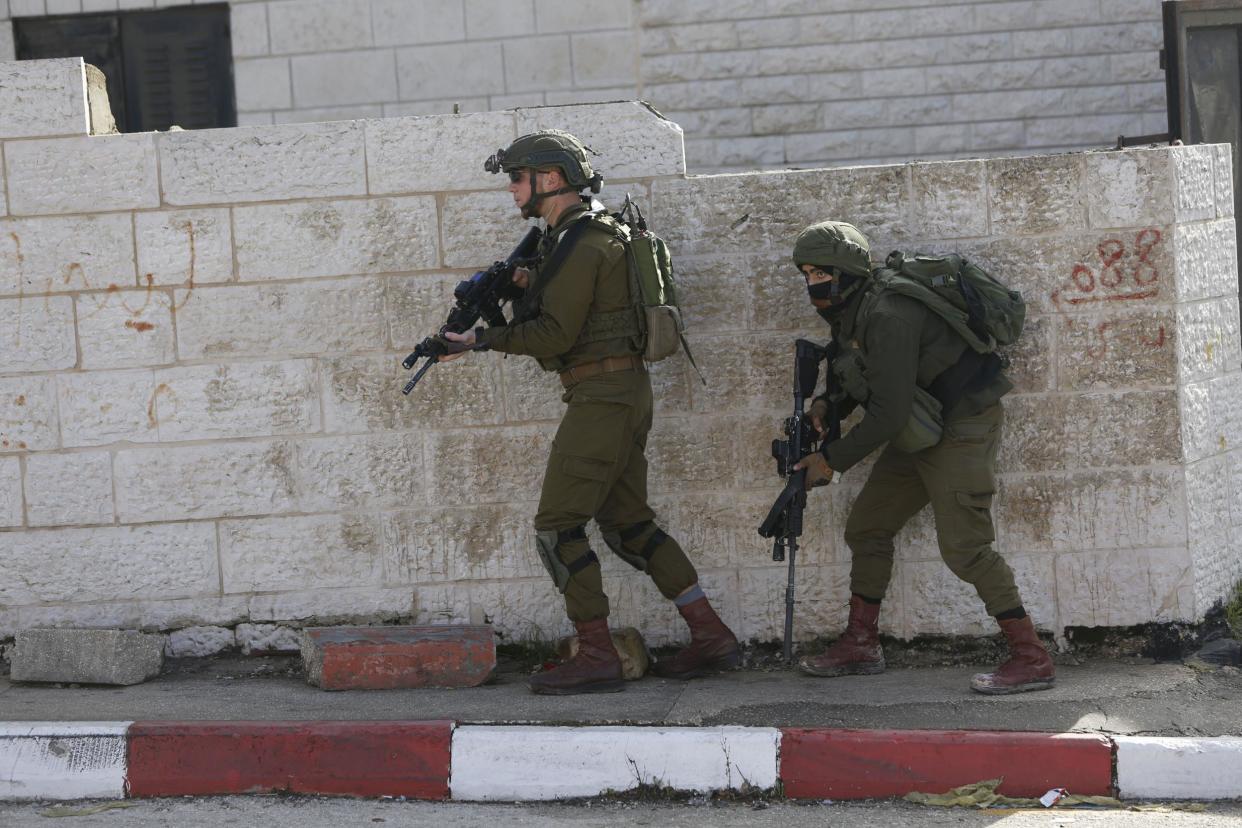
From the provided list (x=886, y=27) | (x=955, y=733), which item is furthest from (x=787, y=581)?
(x=886, y=27)

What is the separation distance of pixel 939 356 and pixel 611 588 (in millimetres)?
1718

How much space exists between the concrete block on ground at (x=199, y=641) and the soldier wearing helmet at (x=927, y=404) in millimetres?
2570

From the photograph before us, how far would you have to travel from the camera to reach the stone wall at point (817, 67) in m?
9.56


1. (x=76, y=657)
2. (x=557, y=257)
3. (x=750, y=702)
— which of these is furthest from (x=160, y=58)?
(x=750, y=702)

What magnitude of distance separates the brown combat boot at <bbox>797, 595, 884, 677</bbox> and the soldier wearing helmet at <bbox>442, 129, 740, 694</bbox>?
32.3 inches

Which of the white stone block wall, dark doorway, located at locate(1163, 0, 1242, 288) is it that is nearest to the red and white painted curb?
dark doorway, located at locate(1163, 0, 1242, 288)

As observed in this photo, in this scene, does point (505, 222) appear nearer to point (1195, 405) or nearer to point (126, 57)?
point (1195, 405)

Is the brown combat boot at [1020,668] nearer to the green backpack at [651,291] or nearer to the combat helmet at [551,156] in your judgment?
the green backpack at [651,291]

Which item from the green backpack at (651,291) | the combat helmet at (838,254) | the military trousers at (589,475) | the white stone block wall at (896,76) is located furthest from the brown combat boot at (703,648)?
the white stone block wall at (896,76)

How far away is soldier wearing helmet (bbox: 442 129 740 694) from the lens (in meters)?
5.33

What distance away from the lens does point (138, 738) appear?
5.02m

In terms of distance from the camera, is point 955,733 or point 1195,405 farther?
point 1195,405

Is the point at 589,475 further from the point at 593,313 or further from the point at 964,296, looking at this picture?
the point at 964,296

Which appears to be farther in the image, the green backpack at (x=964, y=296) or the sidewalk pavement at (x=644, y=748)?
the green backpack at (x=964, y=296)
